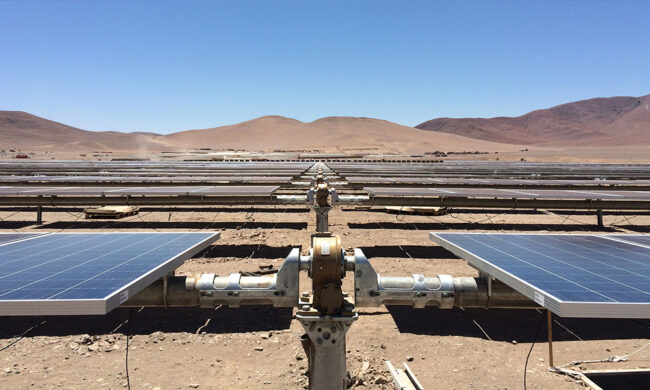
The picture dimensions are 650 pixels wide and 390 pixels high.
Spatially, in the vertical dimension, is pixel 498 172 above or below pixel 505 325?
above

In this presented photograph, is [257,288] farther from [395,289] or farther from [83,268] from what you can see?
[83,268]

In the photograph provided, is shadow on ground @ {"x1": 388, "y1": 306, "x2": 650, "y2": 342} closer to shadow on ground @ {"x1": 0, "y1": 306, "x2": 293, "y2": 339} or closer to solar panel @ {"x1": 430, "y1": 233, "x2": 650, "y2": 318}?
solar panel @ {"x1": 430, "y1": 233, "x2": 650, "y2": 318}

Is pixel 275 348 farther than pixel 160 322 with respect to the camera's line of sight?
No

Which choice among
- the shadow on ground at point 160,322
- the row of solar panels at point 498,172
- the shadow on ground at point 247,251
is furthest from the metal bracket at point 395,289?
the row of solar panels at point 498,172

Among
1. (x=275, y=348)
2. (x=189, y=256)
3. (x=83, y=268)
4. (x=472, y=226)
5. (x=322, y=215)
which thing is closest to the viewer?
(x=83, y=268)

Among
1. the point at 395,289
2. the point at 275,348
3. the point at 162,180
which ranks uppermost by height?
the point at 162,180

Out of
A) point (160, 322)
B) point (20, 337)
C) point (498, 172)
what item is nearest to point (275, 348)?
point (160, 322)

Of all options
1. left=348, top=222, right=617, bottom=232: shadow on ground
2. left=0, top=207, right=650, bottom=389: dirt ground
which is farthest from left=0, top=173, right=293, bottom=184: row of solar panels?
left=0, top=207, right=650, bottom=389: dirt ground
